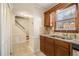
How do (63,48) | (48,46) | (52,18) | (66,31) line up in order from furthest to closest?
(52,18) → (48,46) → (66,31) → (63,48)

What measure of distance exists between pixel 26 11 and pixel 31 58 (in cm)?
364

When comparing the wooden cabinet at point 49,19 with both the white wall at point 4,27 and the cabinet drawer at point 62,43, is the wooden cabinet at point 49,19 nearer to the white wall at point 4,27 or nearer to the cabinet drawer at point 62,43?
the cabinet drawer at point 62,43

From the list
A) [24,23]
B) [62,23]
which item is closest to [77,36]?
[62,23]

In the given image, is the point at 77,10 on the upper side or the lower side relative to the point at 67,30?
upper

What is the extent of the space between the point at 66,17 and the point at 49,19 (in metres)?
1.06

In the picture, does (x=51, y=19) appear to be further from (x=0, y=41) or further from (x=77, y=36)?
(x=0, y=41)

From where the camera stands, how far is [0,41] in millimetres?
1231

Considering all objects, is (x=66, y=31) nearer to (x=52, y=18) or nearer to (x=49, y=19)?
(x=52, y=18)

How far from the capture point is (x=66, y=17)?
2.54m

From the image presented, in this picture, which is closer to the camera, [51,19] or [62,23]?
[62,23]

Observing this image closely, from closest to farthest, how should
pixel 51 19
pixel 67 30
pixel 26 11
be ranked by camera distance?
pixel 67 30
pixel 51 19
pixel 26 11

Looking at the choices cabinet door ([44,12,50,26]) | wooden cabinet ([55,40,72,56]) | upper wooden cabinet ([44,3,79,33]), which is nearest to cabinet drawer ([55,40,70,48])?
wooden cabinet ([55,40,72,56])

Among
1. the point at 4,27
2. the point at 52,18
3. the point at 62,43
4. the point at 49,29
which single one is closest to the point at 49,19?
the point at 52,18

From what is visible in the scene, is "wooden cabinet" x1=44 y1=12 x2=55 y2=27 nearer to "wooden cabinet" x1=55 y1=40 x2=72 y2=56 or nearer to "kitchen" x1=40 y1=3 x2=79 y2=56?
"kitchen" x1=40 y1=3 x2=79 y2=56
